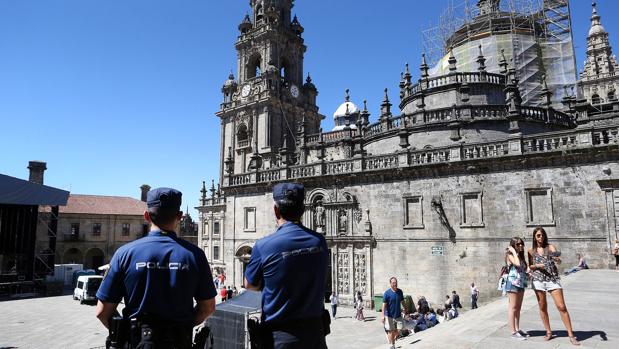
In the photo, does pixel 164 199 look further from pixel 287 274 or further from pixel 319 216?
pixel 319 216

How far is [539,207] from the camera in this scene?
17.9 metres

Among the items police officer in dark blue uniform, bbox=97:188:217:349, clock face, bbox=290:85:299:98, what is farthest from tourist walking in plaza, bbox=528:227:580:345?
clock face, bbox=290:85:299:98

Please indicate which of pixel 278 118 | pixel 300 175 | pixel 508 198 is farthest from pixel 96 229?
pixel 508 198

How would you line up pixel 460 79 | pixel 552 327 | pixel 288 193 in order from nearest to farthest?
pixel 288 193 → pixel 552 327 → pixel 460 79

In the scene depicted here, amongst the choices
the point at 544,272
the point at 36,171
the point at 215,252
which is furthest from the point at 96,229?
the point at 544,272

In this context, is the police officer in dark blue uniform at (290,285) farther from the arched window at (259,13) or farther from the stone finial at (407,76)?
the arched window at (259,13)

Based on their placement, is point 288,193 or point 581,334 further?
point 581,334

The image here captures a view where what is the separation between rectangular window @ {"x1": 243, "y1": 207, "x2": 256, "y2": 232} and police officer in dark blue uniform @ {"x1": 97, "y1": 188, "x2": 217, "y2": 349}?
25.3 m

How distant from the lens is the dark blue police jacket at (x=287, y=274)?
3.14 metres

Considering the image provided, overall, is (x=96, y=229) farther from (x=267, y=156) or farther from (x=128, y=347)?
(x=128, y=347)

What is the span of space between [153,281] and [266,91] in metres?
40.7

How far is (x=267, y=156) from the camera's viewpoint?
36.3 meters

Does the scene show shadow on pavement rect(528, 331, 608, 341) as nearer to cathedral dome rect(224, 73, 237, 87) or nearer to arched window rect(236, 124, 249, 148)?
arched window rect(236, 124, 249, 148)

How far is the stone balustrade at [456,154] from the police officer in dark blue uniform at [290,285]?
57.8 feet
